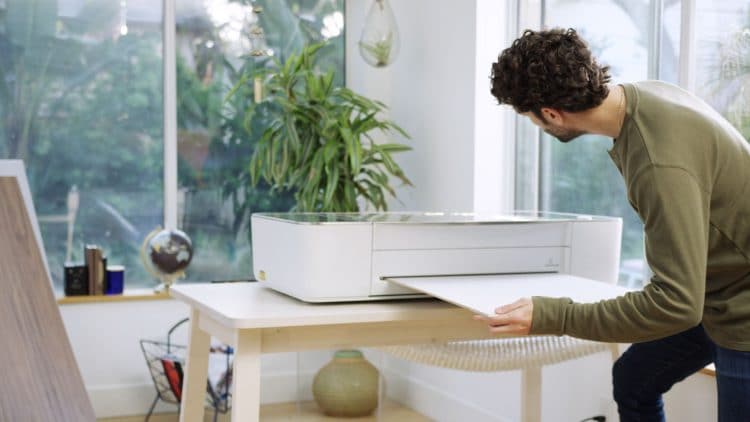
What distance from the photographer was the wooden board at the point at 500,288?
6.32 ft

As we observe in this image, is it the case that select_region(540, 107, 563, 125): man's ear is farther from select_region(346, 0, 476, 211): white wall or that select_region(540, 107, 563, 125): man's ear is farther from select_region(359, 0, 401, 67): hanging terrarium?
select_region(359, 0, 401, 67): hanging terrarium

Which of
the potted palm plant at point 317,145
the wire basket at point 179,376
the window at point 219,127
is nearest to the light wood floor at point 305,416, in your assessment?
the wire basket at point 179,376

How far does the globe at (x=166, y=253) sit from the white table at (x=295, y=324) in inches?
68.4

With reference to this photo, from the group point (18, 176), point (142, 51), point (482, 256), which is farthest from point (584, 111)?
point (142, 51)

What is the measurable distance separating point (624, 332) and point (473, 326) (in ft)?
2.16

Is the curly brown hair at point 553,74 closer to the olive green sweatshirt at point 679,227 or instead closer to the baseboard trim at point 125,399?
the olive green sweatshirt at point 679,227

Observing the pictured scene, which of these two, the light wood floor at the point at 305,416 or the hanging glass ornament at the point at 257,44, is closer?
the light wood floor at the point at 305,416

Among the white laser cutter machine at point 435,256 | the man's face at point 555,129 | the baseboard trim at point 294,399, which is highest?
the man's face at point 555,129

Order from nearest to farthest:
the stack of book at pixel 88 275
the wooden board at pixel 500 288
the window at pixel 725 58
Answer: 1. the wooden board at pixel 500 288
2. the window at pixel 725 58
3. the stack of book at pixel 88 275

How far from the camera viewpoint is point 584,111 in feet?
5.70

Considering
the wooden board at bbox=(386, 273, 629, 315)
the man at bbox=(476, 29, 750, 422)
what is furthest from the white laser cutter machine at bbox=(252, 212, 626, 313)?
the man at bbox=(476, 29, 750, 422)

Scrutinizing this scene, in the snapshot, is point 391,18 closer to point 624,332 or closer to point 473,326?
point 473,326

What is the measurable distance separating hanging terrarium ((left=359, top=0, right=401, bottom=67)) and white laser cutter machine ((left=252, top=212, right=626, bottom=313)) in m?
1.66

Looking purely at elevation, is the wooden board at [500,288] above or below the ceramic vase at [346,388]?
above
